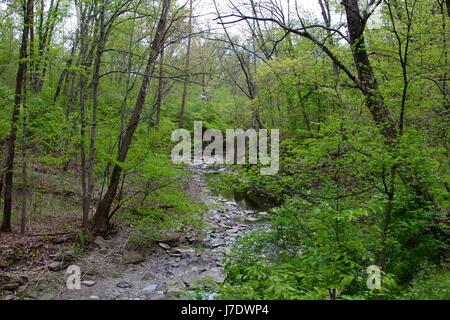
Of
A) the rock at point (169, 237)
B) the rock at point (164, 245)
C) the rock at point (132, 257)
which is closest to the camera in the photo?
the rock at point (132, 257)

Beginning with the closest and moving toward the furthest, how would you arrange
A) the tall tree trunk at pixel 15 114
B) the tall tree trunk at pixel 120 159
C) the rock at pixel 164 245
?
1. the tall tree trunk at pixel 15 114
2. the tall tree trunk at pixel 120 159
3. the rock at pixel 164 245

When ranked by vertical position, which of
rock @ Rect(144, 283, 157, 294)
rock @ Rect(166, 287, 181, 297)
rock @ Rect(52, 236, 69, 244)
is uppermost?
rock @ Rect(52, 236, 69, 244)

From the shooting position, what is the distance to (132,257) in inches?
286

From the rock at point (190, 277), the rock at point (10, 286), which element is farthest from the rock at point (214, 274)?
the rock at point (10, 286)

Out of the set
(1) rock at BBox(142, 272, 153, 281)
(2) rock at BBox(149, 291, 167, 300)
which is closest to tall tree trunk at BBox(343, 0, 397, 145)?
(2) rock at BBox(149, 291, 167, 300)

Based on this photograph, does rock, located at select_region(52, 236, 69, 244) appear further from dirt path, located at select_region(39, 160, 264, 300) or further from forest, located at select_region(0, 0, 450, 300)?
dirt path, located at select_region(39, 160, 264, 300)

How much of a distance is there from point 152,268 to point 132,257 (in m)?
0.57

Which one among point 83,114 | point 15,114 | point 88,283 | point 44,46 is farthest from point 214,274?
point 44,46

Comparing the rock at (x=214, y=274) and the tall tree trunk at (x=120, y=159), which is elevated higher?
the tall tree trunk at (x=120, y=159)

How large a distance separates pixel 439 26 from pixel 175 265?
21.9ft

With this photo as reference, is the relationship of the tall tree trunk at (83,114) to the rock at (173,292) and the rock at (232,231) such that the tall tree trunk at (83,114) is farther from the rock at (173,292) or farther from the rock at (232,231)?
the rock at (232,231)

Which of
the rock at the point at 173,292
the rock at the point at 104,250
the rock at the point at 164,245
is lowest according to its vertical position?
the rock at the point at 173,292

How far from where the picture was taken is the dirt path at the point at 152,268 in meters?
5.77

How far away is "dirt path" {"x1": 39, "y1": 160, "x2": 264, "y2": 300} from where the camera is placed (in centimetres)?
577
